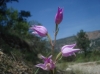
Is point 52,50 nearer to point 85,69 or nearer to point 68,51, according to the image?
point 68,51

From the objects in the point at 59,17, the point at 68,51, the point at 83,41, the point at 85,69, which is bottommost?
the point at 68,51

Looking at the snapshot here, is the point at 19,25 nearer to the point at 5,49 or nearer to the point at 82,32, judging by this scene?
the point at 5,49

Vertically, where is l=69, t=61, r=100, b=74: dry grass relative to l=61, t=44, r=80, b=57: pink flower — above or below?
above

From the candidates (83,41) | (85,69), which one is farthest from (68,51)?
(83,41)

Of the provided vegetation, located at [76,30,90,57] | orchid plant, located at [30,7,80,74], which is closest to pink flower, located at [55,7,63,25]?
orchid plant, located at [30,7,80,74]

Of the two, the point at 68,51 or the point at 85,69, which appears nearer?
the point at 68,51

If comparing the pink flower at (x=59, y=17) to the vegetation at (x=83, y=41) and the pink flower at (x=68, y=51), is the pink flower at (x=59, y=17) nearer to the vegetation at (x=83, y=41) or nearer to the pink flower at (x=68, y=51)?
the pink flower at (x=68, y=51)

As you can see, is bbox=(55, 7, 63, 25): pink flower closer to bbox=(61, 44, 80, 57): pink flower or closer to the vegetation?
bbox=(61, 44, 80, 57): pink flower

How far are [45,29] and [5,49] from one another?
5.03 meters

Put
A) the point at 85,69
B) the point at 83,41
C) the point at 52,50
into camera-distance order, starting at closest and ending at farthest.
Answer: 1. the point at 52,50
2. the point at 85,69
3. the point at 83,41

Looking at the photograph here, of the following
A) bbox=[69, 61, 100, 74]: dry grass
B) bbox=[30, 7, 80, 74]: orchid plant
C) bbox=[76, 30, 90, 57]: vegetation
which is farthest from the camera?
bbox=[76, 30, 90, 57]: vegetation

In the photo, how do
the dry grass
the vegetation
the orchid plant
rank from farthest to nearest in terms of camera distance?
1. the vegetation
2. the dry grass
3. the orchid plant

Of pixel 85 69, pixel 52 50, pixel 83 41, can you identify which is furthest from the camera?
pixel 83 41

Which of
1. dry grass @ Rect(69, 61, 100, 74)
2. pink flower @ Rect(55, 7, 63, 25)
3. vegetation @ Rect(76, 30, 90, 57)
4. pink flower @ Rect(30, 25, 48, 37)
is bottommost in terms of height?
pink flower @ Rect(30, 25, 48, 37)
